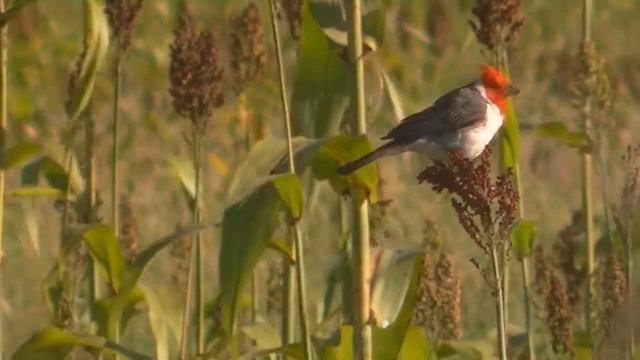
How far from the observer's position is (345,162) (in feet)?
12.6

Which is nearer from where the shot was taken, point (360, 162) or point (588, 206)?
point (360, 162)

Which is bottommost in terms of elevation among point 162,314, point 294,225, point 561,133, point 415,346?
point 415,346

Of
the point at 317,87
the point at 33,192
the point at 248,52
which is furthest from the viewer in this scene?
the point at 248,52

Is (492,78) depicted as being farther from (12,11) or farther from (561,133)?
(12,11)

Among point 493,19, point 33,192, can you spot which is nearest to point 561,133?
point 493,19

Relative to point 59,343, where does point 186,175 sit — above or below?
above

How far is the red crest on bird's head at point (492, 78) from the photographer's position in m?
4.50

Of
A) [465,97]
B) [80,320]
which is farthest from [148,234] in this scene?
[465,97]

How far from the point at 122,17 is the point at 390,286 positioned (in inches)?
31.4

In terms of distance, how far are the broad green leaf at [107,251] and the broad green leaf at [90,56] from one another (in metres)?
0.25

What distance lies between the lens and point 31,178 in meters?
4.69

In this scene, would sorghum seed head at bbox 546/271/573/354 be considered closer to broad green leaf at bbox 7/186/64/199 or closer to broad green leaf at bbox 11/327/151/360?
broad green leaf at bbox 11/327/151/360

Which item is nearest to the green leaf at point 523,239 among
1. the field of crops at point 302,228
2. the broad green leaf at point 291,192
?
the field of crops at point 302,228

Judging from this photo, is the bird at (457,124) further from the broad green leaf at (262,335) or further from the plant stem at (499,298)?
the plant stem at (499,298)
